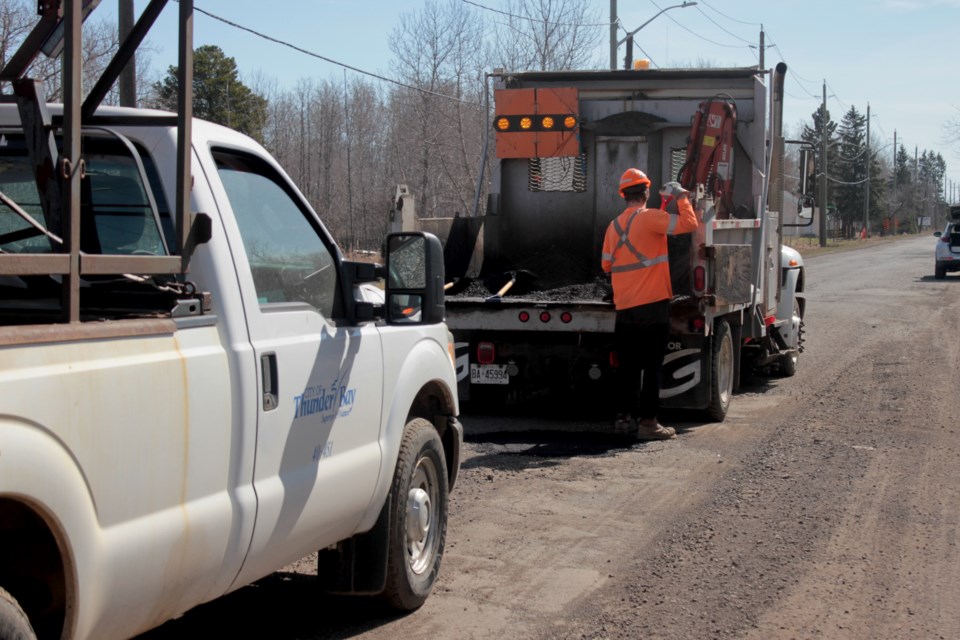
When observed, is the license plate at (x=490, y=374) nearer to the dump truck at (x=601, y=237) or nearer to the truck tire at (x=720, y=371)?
the dump truck at (x=601, y=237)

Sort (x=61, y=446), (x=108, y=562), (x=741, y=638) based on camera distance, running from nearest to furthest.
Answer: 1. (x=61, y=446)
2. (x=108, y=562)
3. (x=741, y=638)

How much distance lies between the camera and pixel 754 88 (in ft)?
36.7

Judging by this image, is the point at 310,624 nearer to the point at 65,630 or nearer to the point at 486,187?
the point at 65,630

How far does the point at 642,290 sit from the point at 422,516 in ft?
14.1

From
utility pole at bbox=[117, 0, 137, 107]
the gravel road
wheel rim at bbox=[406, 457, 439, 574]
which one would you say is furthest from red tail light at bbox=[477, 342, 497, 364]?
utility pole at bbox=[117, 0, 137, 107]

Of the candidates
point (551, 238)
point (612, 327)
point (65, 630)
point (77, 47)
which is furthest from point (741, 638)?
point (551, 238)

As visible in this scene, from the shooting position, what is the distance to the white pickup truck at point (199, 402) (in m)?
2.81

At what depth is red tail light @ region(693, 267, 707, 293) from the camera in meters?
9.22

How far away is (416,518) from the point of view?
5059 mm

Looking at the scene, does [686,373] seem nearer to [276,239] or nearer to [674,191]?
[674,191]

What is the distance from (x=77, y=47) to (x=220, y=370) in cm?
103

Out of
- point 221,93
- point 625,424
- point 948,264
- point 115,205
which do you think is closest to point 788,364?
point 625,424

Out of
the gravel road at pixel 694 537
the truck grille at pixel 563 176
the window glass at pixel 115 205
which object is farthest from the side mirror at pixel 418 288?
the truck grille at pixel 563 176

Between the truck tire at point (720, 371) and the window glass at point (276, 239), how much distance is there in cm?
591
